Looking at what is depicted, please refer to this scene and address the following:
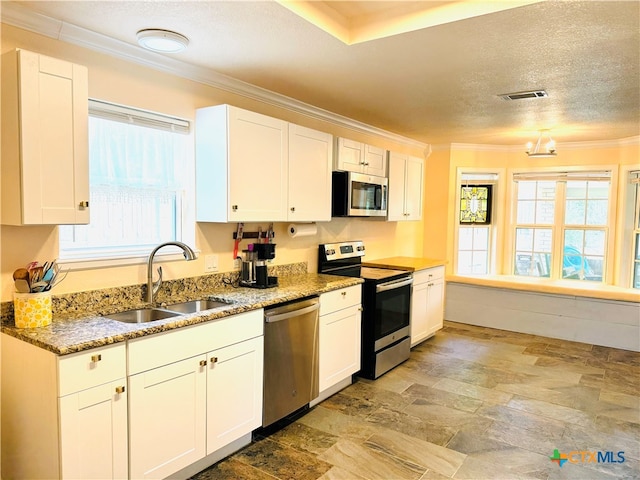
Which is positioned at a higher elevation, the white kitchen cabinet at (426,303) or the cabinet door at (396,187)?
the cabinet door at (396,187)

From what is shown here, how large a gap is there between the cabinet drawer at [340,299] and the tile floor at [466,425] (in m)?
0.72

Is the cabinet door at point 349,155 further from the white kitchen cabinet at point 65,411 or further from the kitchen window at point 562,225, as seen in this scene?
the kitchen window at point 562,225

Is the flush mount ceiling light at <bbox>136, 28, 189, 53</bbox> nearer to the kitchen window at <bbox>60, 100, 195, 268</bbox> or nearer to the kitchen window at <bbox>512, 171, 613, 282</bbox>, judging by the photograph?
the kitchen window at <bbox>60, 100, 195, 268</bbox>

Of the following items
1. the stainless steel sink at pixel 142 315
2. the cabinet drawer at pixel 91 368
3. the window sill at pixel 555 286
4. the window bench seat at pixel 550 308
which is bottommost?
the window bench seat at pixel 550 308

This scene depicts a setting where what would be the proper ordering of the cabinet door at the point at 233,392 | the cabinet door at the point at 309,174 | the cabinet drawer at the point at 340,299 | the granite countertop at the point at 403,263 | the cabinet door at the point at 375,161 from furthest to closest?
the granite countertop at the point at 403,263 → the cabinet door at the point at 375,161 → the cabinet door at the point at 309,174 → the cabinet drawer at the point at 340,299 → the cabinet door at the point at 233,392

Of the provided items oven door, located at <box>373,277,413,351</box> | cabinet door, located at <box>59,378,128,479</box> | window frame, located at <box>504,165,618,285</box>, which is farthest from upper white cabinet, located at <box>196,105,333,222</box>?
window frame, located at <box>504,165,618,285</box>

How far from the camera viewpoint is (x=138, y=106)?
8.54 feet

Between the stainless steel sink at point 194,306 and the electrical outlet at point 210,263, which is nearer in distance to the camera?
the stainless steel sink at point 194,306

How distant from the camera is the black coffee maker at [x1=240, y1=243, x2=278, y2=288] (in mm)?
3133

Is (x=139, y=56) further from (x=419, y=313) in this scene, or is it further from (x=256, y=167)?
(x=419, y=313)

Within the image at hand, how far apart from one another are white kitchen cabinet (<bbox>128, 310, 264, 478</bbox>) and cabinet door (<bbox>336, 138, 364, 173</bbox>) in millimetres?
1750

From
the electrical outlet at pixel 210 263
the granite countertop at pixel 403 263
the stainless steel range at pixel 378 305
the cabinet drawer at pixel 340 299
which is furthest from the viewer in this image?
the granite countertop at pixel 403 263

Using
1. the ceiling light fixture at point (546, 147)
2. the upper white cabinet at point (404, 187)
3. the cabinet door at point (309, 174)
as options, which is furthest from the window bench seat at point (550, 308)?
the cabinet door at point (309, 174)

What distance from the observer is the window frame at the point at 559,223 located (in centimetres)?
534
